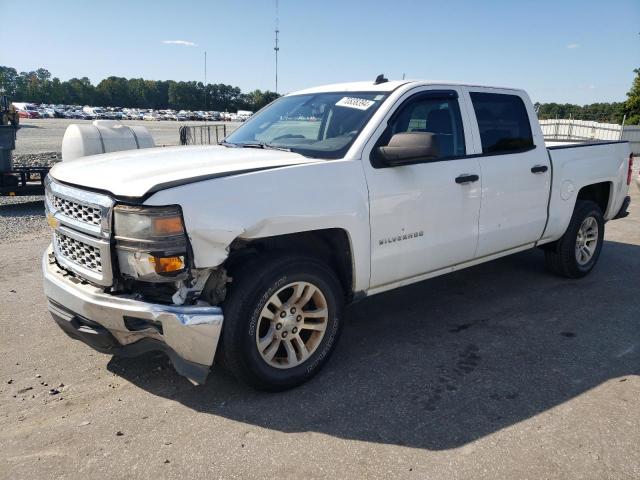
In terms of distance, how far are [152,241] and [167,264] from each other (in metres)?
0.15

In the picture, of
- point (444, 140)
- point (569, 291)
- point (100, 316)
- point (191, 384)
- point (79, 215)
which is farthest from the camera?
point (569, 291)

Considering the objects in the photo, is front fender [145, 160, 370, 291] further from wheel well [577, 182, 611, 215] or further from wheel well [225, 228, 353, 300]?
wheel well [577, 182, 611, 215]

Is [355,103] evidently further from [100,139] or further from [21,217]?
[21,217]

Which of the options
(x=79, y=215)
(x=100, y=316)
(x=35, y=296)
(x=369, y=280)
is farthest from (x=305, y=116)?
(x=35, y=296)

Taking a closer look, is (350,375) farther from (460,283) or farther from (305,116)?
(460,283)

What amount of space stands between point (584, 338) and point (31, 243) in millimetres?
6927

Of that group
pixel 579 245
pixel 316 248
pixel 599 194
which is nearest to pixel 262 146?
pixel 316 248

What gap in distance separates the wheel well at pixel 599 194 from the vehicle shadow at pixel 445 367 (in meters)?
1.08

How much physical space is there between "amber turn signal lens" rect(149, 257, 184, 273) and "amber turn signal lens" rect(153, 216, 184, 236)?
139 mm

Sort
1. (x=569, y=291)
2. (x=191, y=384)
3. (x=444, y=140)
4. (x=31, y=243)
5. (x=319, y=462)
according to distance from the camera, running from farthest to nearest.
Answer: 1. (x=31, y=243)
2. (x=569, y=291)
3. (x=444, y=140)
4. (x=191, y=384)
5. (x=319, y=462)

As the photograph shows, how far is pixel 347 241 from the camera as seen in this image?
11.6 ft

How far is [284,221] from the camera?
3.12 meters

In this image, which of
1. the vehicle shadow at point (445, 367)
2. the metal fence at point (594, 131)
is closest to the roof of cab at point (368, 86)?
the vehicle shadow at point (445, 367)

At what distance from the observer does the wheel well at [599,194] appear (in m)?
5.93
